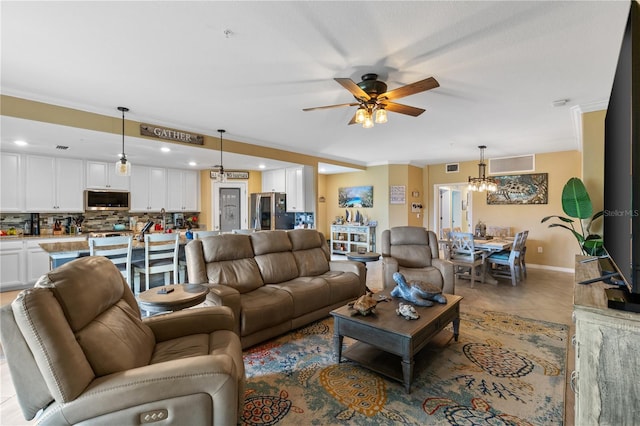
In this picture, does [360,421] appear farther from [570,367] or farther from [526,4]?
[526,4]

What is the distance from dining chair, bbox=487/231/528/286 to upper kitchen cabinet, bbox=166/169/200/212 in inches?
249

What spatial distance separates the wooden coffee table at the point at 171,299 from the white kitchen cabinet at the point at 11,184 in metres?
4.34

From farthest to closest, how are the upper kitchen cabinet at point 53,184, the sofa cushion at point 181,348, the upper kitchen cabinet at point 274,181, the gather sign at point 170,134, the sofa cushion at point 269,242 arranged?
1. the upper kitchen cabinet at point 274,181
2. the upper kitchen cabinet at point 53,184
3. the gather sign at point 170,134
4. the sofa cushion at point 269,242
5. the sofa cushion at point 181,348

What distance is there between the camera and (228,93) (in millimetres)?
3035

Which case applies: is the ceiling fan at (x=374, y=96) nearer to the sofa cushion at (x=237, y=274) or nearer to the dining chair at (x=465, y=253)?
the sofa cushion at (x=237, y=274)

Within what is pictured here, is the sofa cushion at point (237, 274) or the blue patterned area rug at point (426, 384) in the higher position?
the sofa cushion at point (237, 274)

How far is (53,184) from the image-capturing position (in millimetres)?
5074

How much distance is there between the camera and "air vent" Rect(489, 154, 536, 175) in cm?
618

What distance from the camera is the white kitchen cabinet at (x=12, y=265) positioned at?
4344 mm

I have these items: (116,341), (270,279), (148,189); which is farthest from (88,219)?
(116,341)

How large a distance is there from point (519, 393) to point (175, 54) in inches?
138

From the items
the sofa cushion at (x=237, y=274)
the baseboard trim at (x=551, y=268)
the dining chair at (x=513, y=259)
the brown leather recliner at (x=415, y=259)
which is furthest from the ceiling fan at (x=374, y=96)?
the baseboard trim at (x=551, y=268)

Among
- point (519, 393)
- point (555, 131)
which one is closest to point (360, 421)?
point (519, 393)

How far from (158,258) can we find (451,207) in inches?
319
